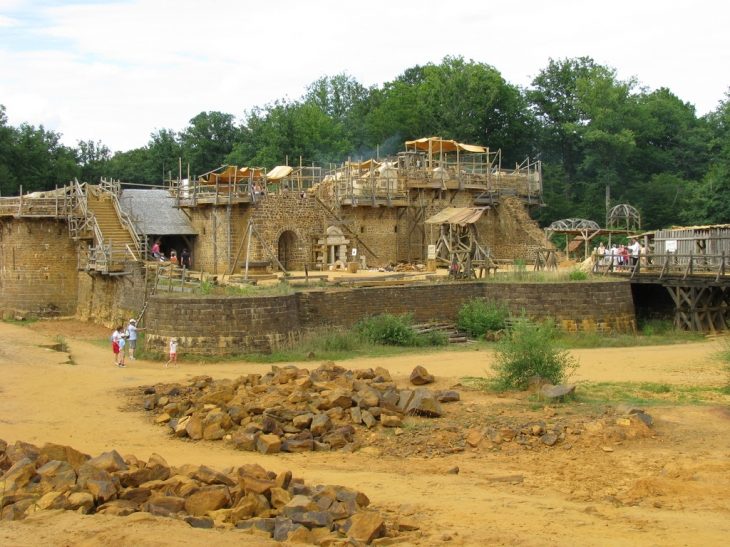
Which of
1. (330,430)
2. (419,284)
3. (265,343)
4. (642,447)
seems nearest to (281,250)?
(419,284)

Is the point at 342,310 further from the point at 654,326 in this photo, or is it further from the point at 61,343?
the point at 654,326

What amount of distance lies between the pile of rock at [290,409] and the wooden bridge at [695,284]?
12.4 meters

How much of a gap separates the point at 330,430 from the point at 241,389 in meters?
2.79

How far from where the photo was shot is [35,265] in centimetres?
3031

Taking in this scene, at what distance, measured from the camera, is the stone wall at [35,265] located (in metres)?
30.2

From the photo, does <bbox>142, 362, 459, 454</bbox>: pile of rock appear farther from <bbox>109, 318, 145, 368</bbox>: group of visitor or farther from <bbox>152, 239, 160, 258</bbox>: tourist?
<bbox>152, 239, 160, 258</bbox>: tourist

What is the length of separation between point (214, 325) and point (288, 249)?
1072 cm

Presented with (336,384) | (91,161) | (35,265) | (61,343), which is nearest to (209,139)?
(91,161)

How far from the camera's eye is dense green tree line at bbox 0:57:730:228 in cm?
4772

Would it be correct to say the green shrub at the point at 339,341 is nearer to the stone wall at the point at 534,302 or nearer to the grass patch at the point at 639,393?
the stone wall at the point at 534,302

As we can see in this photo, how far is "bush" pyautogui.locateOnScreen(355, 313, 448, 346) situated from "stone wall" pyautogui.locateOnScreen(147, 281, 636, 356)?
53 cm

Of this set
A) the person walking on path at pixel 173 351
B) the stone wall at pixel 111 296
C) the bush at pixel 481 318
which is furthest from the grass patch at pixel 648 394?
the stone wall at pixel 111 296

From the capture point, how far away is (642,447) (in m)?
12.7

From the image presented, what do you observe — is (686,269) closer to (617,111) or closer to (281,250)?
(281,250)
